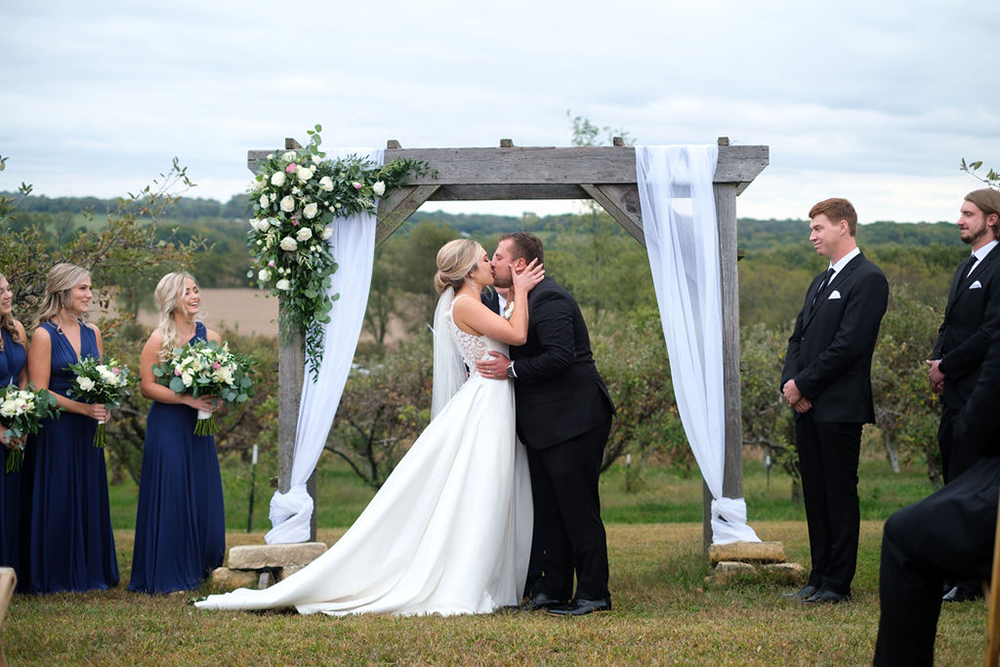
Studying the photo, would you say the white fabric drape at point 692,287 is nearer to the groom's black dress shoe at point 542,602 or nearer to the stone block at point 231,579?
the groom's black dress shoe at point 542,602

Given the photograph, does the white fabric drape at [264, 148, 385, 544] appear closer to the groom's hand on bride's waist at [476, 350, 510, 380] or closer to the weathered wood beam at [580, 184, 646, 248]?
the groom's hand on bride's waist at [476, 350, 510, 380]

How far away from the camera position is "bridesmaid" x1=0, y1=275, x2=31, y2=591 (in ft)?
19.2

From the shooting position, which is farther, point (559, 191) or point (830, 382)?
point (559, 191)

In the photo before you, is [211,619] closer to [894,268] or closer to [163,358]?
[163,358]

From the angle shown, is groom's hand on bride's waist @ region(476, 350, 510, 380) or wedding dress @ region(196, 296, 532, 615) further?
groom's hand on bride's waist @ region(476, 350, 510, 380)

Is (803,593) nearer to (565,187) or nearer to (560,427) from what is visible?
(560,427)

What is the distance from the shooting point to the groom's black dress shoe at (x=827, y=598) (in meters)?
5.44

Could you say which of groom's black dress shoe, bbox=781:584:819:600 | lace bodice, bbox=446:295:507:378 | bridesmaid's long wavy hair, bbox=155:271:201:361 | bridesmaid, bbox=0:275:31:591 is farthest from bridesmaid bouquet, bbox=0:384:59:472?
groom's black dress shoe, bbox=781:584:819:600

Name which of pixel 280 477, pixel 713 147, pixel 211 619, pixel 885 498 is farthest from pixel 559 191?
pixel 885 498

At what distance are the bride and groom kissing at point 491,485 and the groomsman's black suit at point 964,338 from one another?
1.89 metres

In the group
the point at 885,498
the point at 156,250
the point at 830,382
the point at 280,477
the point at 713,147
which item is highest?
the point at 713,147

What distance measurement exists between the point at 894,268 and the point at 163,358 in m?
18.4

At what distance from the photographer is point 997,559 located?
3064 mm

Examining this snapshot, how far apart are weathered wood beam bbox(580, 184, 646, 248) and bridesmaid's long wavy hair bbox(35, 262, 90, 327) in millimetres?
3347
